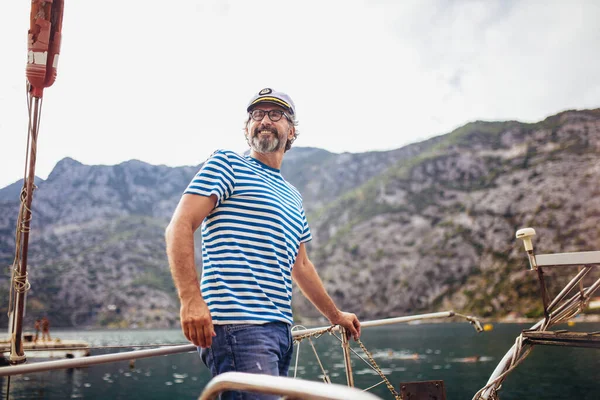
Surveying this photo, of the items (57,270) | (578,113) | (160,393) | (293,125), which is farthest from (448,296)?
(57,270)

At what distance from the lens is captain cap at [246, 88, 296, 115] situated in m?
2.85

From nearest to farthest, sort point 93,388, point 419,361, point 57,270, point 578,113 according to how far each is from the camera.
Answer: point 93,388, point 419,361, point 578,113, point 57,270

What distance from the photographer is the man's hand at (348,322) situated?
3.37m

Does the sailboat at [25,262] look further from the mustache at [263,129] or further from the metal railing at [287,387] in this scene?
the metal railing at [287,387]

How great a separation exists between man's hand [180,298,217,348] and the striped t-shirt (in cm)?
11

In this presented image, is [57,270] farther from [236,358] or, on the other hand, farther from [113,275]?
[236,358]

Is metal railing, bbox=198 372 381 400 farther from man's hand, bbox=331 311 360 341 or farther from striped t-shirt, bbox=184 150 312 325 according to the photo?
man's hand, bbox=331 311 360 341

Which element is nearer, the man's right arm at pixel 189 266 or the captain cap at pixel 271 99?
the man's right arm at pixel 189 266

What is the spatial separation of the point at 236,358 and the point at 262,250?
1.79ft

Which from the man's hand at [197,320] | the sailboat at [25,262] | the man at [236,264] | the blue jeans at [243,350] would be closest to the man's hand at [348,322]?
the sailboat at [25,262]

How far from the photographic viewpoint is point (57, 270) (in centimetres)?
18825

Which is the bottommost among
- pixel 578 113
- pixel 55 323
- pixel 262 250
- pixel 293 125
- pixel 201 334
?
pixel 55 323

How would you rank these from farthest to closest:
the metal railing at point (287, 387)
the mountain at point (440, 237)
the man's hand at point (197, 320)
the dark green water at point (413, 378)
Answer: the mountain at point (440, 237)
the dark green water at point (413, 378)
the man's hand at point (197, 320)
the metal railing at point (287, 387)

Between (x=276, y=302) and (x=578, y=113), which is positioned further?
(x=578, y=113)
